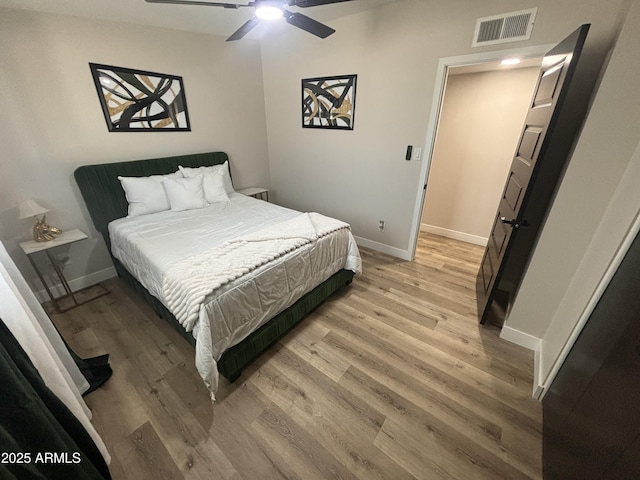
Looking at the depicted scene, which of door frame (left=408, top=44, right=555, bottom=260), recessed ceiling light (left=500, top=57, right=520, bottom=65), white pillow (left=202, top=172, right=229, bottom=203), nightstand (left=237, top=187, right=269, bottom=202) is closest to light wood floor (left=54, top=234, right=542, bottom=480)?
door frame (left=408, top=44, right=555, bottom=260)

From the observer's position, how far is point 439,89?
2.33 m

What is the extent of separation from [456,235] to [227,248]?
3.28m

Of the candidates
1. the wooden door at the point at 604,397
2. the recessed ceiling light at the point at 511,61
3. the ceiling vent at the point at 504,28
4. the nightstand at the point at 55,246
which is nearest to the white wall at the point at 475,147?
the recessed ceiling light at the point at 511,61

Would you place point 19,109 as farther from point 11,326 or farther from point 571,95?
point 571,95

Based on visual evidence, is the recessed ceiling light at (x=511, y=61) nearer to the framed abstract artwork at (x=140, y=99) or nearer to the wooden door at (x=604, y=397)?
the wooden door at (x=604, y=397)

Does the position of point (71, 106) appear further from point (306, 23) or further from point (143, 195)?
point (306, 23)

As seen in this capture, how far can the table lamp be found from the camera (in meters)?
1.92

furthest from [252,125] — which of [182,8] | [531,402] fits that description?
[531,402]

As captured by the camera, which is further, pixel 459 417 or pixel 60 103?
pixel 60 103

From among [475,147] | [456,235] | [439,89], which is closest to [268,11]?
[439,89]

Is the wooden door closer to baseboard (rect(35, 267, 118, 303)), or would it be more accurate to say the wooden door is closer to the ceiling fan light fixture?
the ceiling fan light fixture

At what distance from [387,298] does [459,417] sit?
3.53 ft

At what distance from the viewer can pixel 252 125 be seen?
3588mm

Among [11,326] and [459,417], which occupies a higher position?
[11,326]
